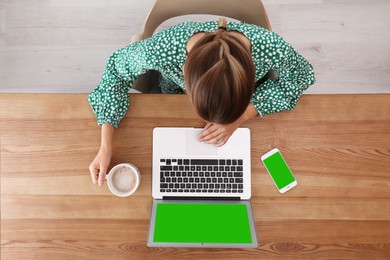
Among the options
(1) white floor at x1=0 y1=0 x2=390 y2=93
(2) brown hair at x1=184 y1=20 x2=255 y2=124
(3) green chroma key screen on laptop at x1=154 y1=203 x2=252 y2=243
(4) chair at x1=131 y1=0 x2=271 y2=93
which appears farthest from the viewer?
(1) white floor at x1=0 y1=0 x2=390 y2=93

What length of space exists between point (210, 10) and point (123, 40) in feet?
2.44

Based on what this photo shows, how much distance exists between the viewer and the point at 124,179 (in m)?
0.93

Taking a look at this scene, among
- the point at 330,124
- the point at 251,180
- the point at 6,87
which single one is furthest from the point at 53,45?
the point at 330,124

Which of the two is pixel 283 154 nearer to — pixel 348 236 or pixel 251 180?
pixel 251 180

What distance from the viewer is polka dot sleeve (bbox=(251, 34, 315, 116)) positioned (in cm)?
92

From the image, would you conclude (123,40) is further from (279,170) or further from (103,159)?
(279,170)

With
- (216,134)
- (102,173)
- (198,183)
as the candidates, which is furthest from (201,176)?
(102,173)

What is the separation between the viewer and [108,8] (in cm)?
168

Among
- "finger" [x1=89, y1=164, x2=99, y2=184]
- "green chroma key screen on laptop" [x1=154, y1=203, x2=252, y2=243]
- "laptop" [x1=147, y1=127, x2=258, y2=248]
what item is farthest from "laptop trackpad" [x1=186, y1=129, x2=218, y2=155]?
"finger" [x1=89, y1=164, x2=99, y2=184]

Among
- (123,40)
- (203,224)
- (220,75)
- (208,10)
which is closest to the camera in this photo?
(220,75)

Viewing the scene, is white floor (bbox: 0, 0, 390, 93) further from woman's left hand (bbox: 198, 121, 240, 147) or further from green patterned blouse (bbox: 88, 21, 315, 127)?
woman's left hand (bbox: 198, 121, 240, 147)

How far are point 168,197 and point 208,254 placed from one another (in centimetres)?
19

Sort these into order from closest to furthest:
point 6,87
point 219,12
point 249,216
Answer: point 249,216
point 219,12
point 6,87

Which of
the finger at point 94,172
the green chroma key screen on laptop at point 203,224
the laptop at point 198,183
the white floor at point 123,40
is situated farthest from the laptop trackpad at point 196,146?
the white floor at point 123,40
